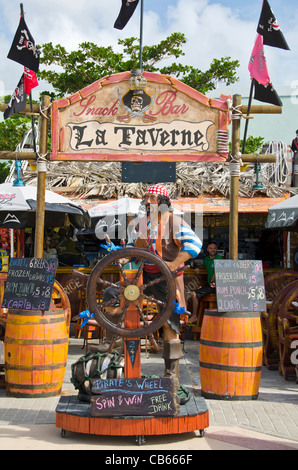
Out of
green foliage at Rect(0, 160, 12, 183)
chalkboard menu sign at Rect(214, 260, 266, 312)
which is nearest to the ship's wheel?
chalkboard menu sign at Rect(214, 260, 266, 312)

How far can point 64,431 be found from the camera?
179 inches

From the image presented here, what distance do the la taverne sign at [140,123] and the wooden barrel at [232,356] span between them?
1.56 meters

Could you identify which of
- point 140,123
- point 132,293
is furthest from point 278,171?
point 132,293

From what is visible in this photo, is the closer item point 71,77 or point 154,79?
point 154,79

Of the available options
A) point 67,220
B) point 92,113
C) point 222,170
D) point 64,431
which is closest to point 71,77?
point 222,170

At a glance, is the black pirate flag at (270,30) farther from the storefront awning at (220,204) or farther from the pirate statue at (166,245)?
the storefront awning at (220,204)

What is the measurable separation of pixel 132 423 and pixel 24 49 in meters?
3.79

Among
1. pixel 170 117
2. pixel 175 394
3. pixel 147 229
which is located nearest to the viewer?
pixel 175 394

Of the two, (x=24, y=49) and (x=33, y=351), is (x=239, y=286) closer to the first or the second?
(x=33, y=351)

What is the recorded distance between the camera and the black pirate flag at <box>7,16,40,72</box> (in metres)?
6.01

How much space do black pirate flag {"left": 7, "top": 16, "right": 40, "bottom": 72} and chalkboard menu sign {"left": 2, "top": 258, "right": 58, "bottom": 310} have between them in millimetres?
1970

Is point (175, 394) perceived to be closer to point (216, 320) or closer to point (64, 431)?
point (64, 431)

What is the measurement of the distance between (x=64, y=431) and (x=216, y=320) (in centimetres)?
190

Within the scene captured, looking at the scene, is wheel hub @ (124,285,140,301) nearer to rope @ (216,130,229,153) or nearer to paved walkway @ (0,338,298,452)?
paved walkway @ (0,338,298,452)
